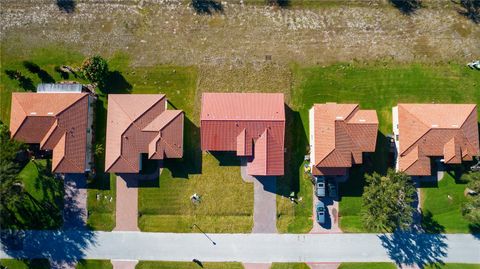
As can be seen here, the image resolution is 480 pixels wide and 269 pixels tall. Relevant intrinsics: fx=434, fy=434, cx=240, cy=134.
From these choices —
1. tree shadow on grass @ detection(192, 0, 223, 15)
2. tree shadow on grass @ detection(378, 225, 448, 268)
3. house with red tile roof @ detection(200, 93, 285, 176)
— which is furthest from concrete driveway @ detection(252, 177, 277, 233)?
tree shadow on grass @ detection(192, 0, 223, 15)

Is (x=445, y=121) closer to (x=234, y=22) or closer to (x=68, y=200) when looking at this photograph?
(x=234, y=22)

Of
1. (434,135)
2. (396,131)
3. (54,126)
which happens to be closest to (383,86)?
(396,131)

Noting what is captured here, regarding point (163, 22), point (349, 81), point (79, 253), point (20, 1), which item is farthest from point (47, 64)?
point (349, 81)

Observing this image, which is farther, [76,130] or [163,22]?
[163,22]

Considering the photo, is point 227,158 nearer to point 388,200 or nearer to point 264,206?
point 264,206

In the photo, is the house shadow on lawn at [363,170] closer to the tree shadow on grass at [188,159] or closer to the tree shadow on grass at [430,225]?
the tree shadow on grass at [430,225]

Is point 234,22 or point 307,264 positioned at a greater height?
point 234,22

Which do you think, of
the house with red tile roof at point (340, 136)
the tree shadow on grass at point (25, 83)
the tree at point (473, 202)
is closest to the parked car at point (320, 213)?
the house with red tile roof at point (340, 136)

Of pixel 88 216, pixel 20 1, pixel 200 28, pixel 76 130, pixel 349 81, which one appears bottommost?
pixel 88 216
